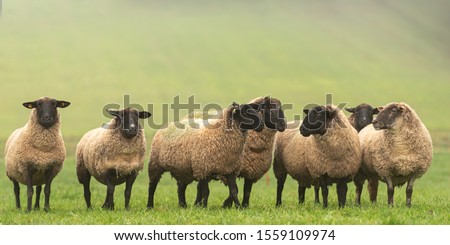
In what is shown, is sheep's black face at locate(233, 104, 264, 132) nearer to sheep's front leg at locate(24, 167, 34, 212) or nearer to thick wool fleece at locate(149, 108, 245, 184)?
thick wool fleece at locate(149, 108, 245, 184)

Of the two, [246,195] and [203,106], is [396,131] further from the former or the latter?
[203,106]

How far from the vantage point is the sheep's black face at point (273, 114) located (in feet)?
44.3

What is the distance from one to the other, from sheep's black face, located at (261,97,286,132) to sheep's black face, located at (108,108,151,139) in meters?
2.56

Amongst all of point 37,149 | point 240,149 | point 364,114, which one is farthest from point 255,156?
point 37,149

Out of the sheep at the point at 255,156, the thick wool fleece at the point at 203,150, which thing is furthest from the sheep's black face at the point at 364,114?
the thick wool fleece at the point at 203,150

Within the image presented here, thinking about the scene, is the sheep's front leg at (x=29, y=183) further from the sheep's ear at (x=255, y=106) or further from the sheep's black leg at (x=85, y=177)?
the sheep's ear at (x=255, y=106)

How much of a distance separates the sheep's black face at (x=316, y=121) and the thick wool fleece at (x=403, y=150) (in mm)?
1328

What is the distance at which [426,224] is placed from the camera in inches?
419

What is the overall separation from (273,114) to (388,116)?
7.91ft

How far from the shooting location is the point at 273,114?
1360cm

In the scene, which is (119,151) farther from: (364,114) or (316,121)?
(364,114)

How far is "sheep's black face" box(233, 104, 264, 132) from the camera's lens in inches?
532

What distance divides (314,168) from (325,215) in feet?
7.74

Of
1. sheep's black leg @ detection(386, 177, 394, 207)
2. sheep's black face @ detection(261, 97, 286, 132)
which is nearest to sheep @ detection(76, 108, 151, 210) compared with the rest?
sheep's black face @ detection(261, 97, 286, 132)
